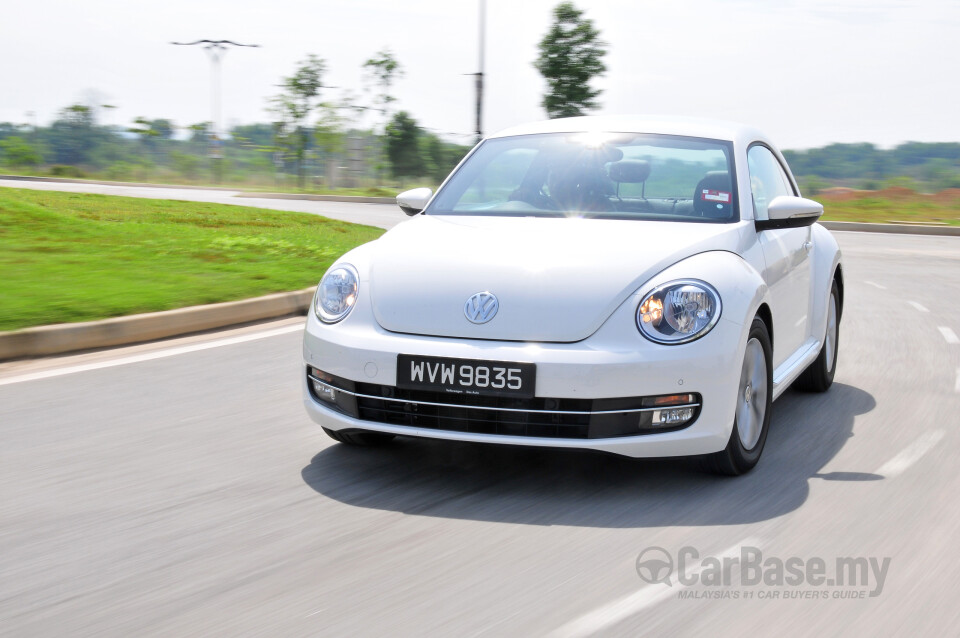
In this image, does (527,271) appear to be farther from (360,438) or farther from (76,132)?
(76,132)

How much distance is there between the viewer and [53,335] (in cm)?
713

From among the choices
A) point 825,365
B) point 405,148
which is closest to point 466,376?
point 825,365

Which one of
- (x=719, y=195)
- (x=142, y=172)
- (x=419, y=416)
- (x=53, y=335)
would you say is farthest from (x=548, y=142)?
(x=142, y=172)

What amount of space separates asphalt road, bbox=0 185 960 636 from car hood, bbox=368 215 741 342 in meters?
0.65

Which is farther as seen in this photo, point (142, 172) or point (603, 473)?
point (142, 172)

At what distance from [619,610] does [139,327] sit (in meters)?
5.31

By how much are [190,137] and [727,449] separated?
54677 millimetres

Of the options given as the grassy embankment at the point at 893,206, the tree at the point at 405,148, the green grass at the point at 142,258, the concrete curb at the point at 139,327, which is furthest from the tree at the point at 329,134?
the concrete curb at the point at 139,327

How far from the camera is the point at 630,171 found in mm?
5305

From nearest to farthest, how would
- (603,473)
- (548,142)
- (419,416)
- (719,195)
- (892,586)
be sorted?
(892,586) → (419,416) → (603,473) → (719,195) → (548,142)

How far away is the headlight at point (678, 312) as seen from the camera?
4.12 meters

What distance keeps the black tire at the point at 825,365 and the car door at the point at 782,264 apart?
1.56ft

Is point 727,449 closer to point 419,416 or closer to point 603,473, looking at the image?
point 603,473

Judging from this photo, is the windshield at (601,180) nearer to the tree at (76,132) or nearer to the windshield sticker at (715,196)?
the windshield sticker at (715,196)
